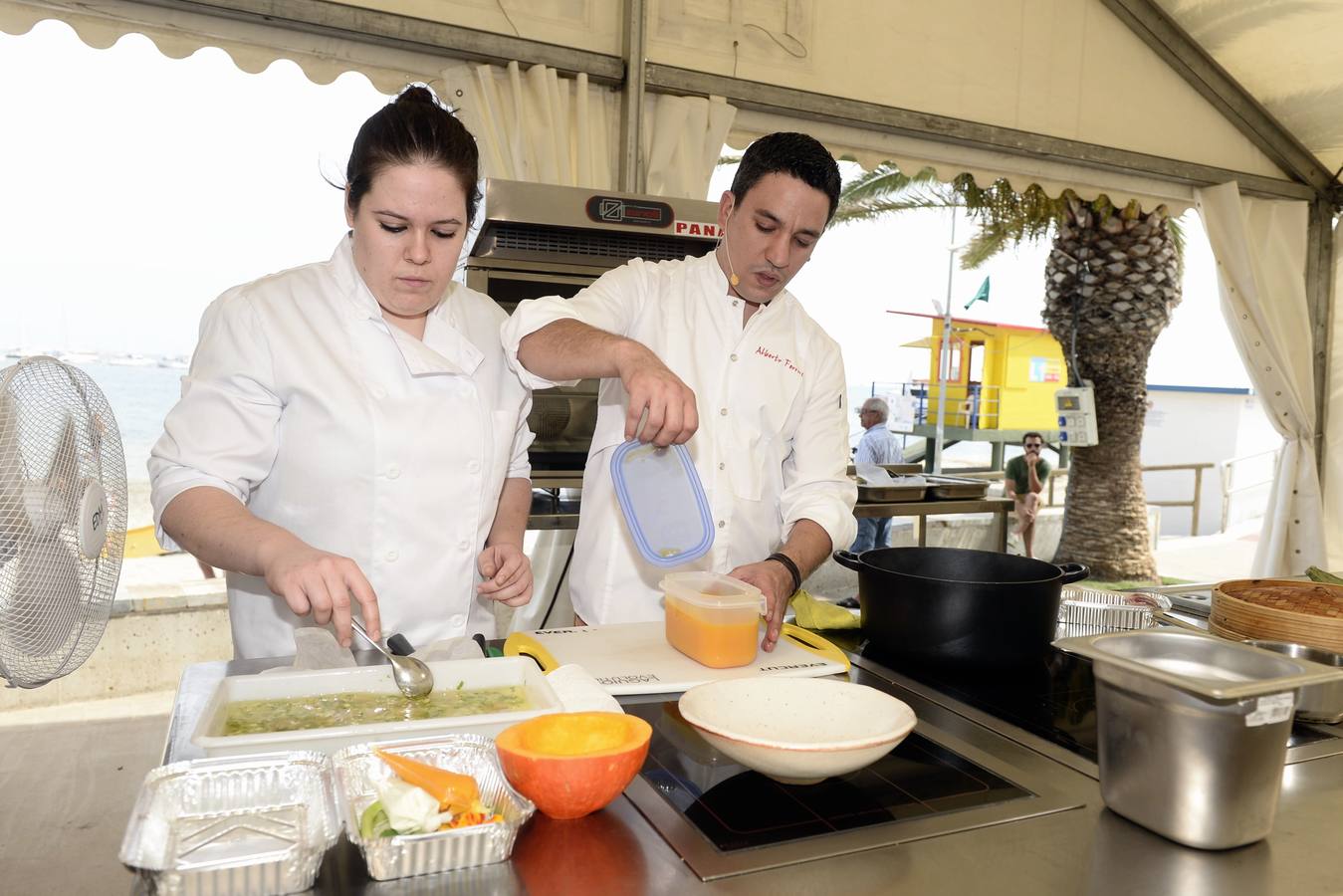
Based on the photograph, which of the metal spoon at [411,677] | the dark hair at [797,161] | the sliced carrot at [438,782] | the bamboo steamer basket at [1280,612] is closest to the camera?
the sliced carrot at [438,782]

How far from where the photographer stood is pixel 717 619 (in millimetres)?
1290

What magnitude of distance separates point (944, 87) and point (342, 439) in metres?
→ 3.51

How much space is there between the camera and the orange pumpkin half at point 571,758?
2.62ft

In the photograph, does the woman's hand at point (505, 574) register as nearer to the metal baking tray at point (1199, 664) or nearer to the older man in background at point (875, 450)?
the metal baking tray at point (1199, 664)

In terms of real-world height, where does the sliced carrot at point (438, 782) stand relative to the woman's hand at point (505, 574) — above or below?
below

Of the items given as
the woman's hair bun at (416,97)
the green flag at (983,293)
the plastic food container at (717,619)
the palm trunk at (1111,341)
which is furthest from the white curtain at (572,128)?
the green flag at (983,293)

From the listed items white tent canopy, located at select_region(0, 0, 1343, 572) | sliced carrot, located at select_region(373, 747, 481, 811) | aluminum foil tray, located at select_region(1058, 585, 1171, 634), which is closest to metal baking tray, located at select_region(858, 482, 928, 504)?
white tent canopy, located at select_region(0, 0, 1343, 572)

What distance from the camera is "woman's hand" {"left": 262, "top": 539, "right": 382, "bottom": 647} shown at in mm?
1090

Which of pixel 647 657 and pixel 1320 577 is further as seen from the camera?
pixel 1320 577

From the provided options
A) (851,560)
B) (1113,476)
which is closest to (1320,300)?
(1113,476)

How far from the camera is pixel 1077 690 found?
52.4 inches

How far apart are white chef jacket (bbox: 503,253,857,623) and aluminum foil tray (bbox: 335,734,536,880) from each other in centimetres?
110

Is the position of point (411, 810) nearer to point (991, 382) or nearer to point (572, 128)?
point (572, 128)

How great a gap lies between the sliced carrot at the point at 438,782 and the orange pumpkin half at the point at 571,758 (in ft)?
0.14
